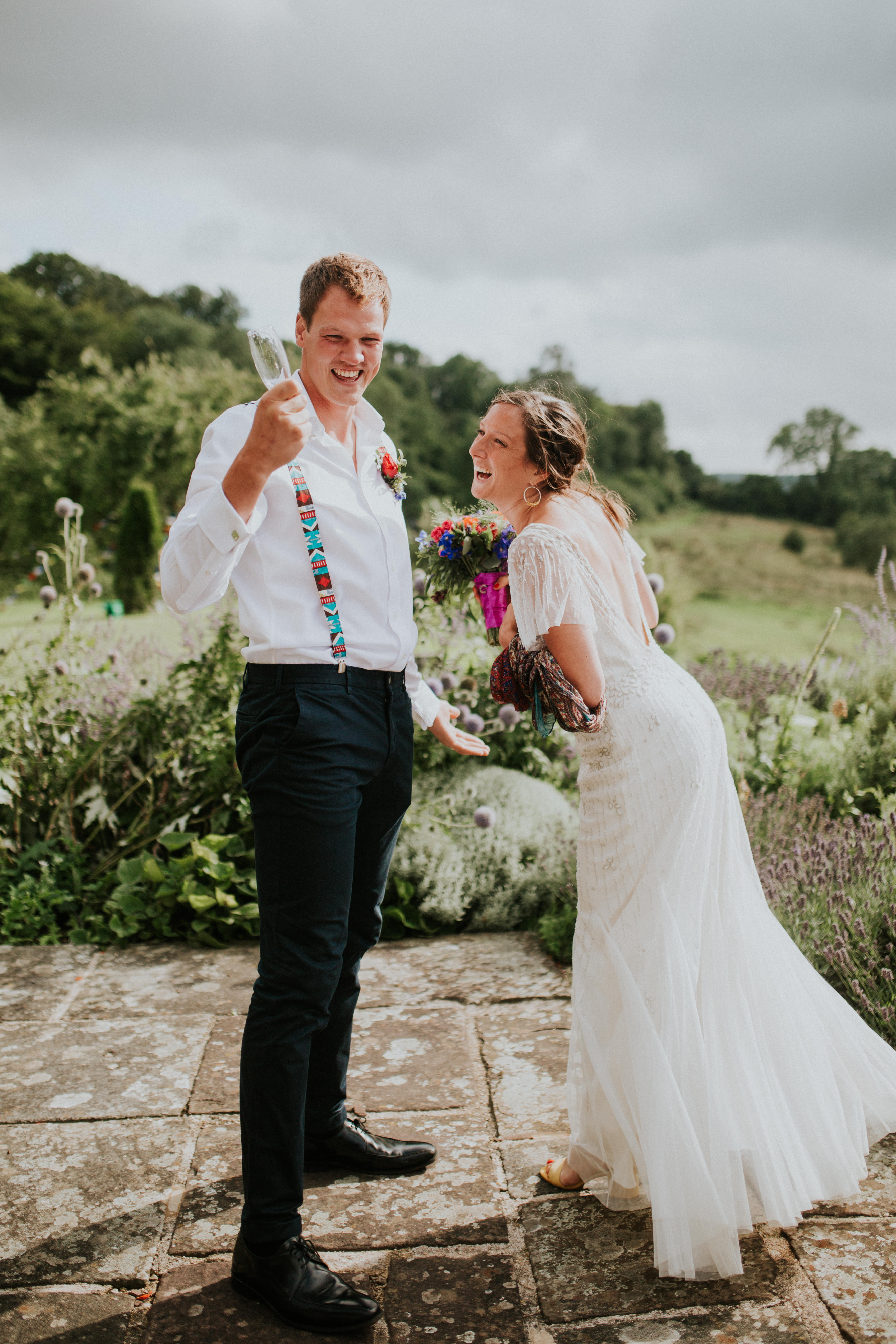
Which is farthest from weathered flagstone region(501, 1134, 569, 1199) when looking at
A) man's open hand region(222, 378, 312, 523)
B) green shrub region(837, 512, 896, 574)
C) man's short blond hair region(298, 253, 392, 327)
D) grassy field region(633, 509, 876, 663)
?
green shrub region(837, 512, 896, 574)

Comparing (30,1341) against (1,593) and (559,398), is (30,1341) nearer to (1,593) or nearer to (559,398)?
(559,398)

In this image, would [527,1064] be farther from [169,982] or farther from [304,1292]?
[169,982]

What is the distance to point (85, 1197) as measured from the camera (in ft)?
7.45

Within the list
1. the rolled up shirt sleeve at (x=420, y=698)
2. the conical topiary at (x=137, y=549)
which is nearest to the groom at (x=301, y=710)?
the rolled up shirt sleeve at (x=420, y=698)

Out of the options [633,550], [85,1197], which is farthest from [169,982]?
[633,550]

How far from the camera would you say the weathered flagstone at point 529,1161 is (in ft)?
7.57

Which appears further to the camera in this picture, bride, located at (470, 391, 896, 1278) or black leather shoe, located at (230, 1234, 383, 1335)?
bride, located at (470, 391, 896, 1278)

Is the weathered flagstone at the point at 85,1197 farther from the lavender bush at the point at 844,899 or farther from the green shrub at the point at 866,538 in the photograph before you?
the green shrub at the point at 866,538

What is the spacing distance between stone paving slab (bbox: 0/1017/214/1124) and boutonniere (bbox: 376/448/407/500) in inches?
69.6

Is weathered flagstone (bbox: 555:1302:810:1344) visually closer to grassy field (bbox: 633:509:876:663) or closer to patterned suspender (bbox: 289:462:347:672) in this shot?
patterned suspender (bbox: 289:462:347:672)

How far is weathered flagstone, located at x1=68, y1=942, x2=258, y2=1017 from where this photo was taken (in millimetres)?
3172

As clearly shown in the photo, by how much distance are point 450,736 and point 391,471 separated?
0.68m

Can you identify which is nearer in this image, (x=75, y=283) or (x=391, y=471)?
(x=391, y=471)

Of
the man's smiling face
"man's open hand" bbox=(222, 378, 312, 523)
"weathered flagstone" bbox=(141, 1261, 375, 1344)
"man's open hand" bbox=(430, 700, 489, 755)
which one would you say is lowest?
"weathered flagstone" bbox=(141, 1261, 375, 1344)
